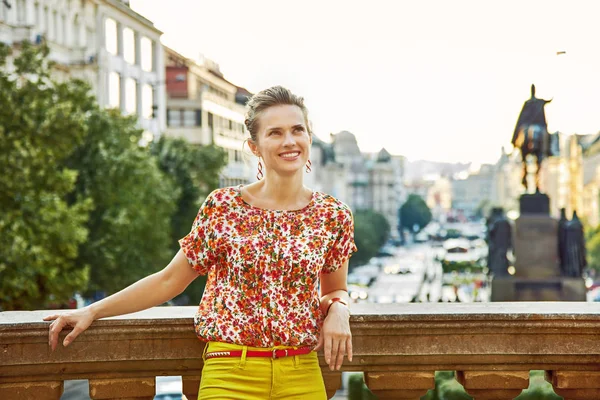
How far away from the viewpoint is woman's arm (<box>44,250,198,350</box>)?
14.2 ft

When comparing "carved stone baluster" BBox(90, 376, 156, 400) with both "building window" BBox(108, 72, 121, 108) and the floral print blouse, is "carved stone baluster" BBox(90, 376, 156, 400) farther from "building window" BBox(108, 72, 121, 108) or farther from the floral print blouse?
"building window" BBox(108, 72, 121, 108)

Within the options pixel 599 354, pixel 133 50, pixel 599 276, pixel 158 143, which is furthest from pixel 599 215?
pixel 599 354

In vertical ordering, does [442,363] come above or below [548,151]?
below

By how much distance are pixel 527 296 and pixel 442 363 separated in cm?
1804

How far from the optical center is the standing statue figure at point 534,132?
22953 mm

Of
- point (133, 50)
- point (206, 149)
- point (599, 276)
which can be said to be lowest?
point (599, 276)

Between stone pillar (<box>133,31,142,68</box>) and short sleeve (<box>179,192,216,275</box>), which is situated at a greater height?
stone pillar (<box>133,31,142,68</box>)

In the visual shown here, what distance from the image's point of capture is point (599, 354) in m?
4.86

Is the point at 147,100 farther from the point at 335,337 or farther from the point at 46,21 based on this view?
the point at 335,337

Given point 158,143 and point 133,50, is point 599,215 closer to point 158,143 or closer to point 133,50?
point 133,50

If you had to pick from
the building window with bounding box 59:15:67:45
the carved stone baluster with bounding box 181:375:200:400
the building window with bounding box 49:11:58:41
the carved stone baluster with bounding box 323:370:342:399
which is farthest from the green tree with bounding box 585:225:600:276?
the carved stone baluster with bounding box 181:375:200:400

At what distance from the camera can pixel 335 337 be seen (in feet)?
13.7

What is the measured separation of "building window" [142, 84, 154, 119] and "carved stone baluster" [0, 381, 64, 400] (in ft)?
181

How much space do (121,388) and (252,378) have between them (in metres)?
0.97
